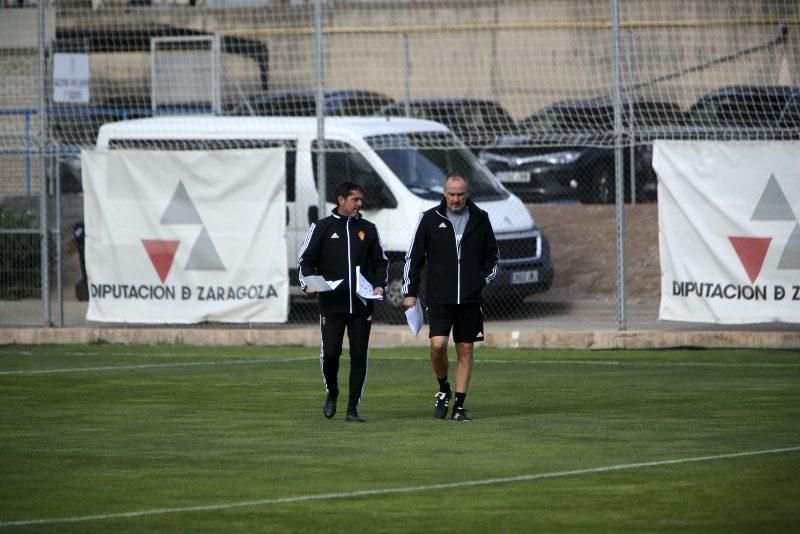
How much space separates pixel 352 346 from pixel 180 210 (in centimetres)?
766

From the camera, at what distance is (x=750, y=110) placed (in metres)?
21.0

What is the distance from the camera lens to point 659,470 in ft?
32.8

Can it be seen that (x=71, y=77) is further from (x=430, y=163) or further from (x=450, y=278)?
(x=450, y=278)

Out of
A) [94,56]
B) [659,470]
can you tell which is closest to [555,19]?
[94,56]

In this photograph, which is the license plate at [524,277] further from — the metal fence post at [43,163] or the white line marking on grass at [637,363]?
the metal fence post at [43,163]

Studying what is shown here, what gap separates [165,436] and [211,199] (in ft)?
26.9

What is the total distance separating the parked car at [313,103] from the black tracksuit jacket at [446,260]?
15.3 metres

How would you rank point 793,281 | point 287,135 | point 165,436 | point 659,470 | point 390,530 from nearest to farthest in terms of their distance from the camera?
point 390,530, point 659,470, point 165,436, point 793,281, point 287,135

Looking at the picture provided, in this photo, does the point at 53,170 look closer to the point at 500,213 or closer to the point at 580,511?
the point at 500,213

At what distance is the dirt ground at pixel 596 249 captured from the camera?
2339 centimetres

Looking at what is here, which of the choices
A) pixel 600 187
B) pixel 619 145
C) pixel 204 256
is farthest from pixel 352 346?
pixel 600 187

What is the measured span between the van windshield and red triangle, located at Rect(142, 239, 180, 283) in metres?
2.74

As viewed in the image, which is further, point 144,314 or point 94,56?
point 94,56

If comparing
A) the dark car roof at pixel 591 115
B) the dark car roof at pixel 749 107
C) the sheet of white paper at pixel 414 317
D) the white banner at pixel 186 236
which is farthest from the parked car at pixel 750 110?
the sheet of white paper at pixel 414 317
